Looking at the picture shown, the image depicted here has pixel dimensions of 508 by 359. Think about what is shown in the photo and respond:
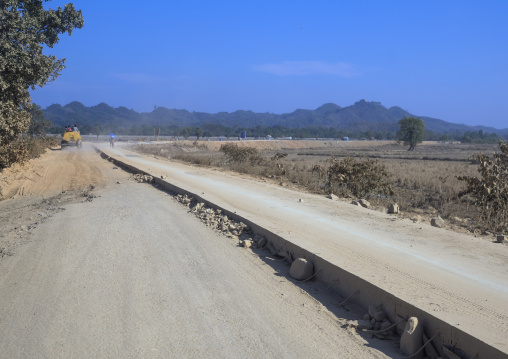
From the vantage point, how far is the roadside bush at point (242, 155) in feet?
91.4

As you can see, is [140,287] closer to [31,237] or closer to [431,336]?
[431,336]

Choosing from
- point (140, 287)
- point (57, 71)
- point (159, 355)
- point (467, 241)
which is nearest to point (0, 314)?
point (140, 287)

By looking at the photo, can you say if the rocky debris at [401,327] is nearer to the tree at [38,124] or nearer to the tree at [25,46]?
the tree at [25,46]

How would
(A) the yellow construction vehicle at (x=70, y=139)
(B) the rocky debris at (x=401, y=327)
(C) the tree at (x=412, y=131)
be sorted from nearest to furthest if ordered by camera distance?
(B) the rocky debris at (x=401, y=327)
(A) the yellow construction vehicle at (x=70, y=139)
(C) the tree at (x=412, y=131)

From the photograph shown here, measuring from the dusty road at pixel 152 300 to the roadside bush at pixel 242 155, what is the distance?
676 inches

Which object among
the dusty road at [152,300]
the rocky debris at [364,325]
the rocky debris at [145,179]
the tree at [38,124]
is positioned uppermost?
the tree at [38,124]

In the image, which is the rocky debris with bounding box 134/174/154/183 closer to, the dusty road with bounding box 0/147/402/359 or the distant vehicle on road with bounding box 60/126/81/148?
the dusty road with bounding box 0/147/402/359

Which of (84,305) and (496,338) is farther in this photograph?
(84,305)

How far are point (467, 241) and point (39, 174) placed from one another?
70.9 ft

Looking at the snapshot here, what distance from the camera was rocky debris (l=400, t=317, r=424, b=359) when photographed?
4.48 metres

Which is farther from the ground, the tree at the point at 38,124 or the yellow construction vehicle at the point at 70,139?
the tree at the point at 38,124

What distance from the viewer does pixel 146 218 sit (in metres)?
11.3

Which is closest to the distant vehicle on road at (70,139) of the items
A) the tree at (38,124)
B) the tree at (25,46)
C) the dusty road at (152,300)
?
the tree at (38,124)

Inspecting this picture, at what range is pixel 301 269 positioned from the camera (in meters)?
6.78
